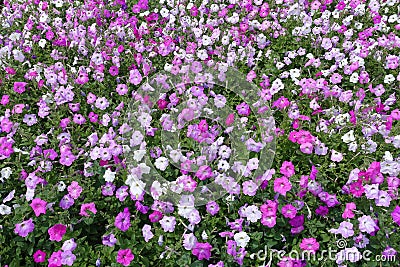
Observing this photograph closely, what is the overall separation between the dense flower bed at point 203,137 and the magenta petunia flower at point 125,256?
10 millimetres

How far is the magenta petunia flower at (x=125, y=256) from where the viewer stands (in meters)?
2.77

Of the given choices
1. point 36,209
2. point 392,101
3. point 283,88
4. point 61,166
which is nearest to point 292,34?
point 283,88

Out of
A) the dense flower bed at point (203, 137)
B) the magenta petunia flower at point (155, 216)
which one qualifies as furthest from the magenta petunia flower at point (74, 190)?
the magenta petunia flower at point (155, 216)

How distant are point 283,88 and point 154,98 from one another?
49.7 inches

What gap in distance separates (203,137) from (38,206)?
132cm

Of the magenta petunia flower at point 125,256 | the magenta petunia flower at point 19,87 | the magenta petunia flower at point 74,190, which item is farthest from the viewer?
the magenta petunia flower at point 19,87

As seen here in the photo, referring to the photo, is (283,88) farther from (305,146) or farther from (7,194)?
(7,194)

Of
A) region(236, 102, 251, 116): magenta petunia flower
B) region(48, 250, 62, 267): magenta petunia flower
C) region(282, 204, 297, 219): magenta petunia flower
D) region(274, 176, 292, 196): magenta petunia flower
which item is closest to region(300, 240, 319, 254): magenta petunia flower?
region(282, 204, 297, 219): magenta petunia flower

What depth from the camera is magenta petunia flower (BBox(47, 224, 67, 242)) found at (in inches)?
115

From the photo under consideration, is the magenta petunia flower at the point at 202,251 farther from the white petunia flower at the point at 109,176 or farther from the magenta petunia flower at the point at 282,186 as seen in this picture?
the white petunia flower at the point at 109,176

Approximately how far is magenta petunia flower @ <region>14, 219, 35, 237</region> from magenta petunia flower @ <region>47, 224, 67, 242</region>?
0.53ft

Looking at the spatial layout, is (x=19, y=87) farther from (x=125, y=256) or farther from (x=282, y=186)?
(x=282, y=186)

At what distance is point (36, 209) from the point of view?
3.01m

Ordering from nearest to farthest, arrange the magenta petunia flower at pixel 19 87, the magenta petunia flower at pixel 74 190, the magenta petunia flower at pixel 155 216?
the magenta petunia flower at pixel 155 216 < the magenta petunia flower at pixel 74 190 < the magenta petunia flower at pixel 19 87
